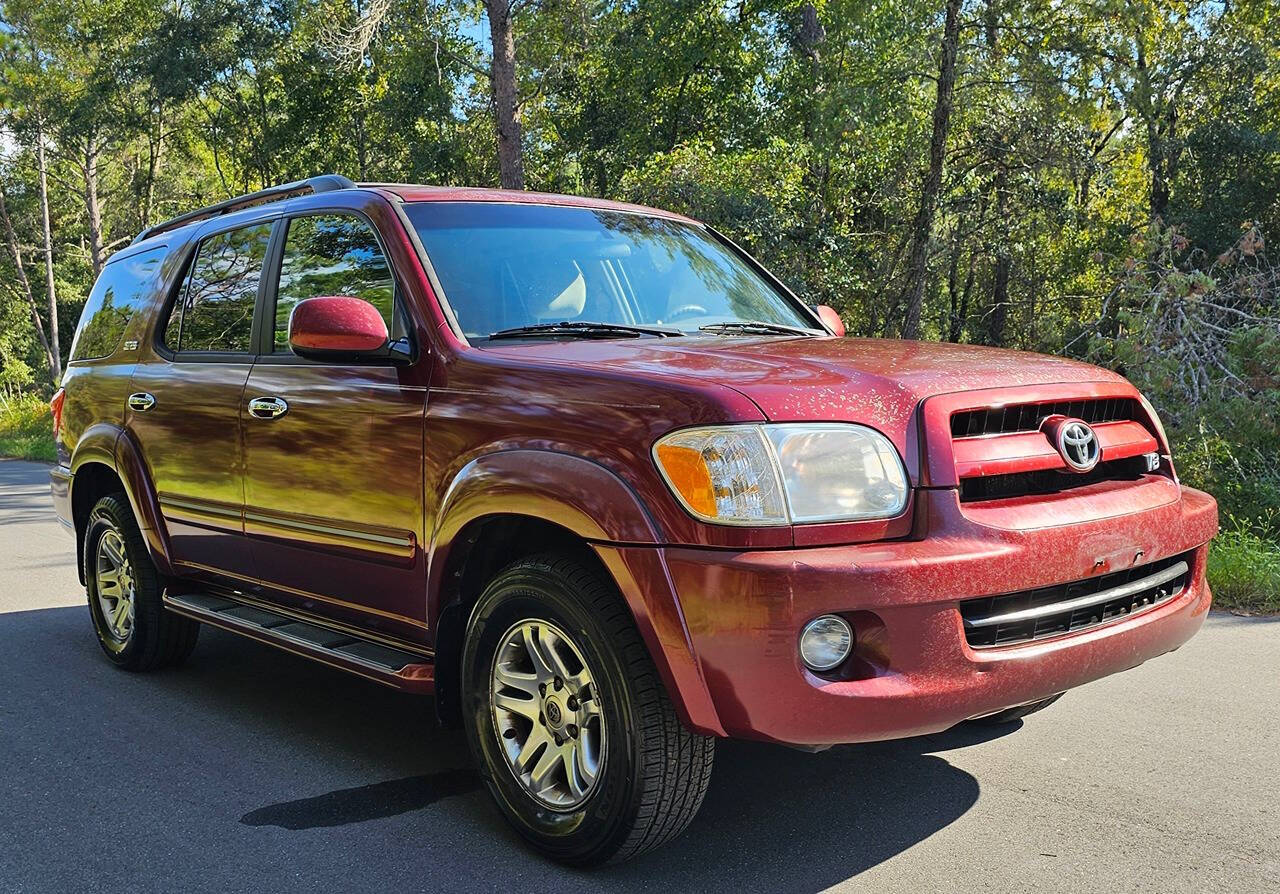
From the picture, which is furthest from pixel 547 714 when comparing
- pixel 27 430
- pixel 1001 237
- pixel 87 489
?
pixel 27 430

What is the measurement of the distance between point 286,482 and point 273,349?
0.56 meters

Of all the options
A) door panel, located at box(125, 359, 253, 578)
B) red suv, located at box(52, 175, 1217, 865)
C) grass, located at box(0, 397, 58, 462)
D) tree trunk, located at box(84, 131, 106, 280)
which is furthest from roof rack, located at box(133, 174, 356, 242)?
tree trunk, located at box(84, 131, 106, 280)

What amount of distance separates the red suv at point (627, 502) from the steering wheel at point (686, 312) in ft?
0.06

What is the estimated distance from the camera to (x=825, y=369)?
319 centimetres

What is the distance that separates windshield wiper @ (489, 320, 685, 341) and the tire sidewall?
852 mm

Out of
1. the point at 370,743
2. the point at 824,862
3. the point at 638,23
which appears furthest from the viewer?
the point at 638,23

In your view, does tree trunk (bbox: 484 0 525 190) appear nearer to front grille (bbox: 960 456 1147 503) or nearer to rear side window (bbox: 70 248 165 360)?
rear side window (bbox: 70 248 165 360)

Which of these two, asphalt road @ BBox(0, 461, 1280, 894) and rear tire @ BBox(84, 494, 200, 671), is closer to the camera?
asphalt road @ BBox(0, 461, 1280, 894)

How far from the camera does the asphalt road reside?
3.15 metres

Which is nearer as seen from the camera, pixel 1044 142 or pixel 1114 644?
pixel 1114 644

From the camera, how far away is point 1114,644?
10.5ft

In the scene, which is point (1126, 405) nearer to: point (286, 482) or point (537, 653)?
point (537, 653)

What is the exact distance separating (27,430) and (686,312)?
24130 millimetres

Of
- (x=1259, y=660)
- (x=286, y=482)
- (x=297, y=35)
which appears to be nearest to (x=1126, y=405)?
(x=1259, y=660)
